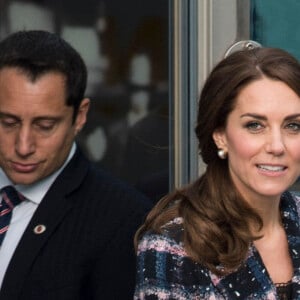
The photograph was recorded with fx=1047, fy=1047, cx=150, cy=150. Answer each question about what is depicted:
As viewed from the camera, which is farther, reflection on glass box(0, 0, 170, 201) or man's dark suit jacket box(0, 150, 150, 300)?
reflection on glass box(0, 0, 170, 201)

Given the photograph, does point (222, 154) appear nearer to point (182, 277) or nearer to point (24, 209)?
point (182, 277)

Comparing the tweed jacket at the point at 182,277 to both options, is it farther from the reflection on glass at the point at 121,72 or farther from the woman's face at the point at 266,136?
the reflection on glass at the point at 121,72

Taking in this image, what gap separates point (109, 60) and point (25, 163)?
63.6 inches

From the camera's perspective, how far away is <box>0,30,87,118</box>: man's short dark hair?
128 inches

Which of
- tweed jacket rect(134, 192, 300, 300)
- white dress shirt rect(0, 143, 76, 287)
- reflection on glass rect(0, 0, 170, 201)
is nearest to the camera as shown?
tweed jacket rect(134, 192, 300, 300)

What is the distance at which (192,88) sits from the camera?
4641 mm

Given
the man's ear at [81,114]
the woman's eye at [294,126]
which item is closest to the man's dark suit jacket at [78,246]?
the man's ear at [81,114]

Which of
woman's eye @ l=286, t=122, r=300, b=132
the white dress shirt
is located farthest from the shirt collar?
woman's eye @ l=286, t=122, r=300, b=132

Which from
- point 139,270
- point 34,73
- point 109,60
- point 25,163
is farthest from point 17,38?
point 109,60

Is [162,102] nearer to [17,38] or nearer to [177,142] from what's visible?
[177,142]

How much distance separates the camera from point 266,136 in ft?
9.98

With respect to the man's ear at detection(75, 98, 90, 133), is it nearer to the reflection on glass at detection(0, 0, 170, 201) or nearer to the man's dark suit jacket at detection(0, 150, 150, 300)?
the man's dark suit jacket at detection(0, 150, 150, 300)

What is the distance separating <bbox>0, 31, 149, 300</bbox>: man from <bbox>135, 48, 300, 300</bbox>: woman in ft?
0.47

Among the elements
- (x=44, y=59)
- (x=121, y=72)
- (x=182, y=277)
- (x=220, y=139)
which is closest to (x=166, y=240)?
(x=182, y=277)
